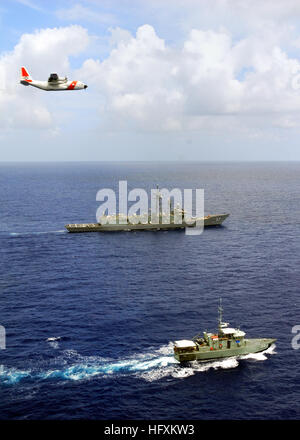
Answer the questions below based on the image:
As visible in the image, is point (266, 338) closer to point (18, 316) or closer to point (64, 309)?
point (64, 309)

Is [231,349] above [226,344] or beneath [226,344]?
beneath

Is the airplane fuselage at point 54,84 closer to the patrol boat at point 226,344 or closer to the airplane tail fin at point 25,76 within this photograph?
the airplane tail fin at point 25,76

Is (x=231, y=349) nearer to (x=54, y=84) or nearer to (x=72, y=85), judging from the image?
(x=72, y=85)

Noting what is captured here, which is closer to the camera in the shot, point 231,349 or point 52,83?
point 52,83

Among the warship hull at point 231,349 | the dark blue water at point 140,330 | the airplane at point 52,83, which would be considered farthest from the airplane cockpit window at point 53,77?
the warship hull at point 231,349

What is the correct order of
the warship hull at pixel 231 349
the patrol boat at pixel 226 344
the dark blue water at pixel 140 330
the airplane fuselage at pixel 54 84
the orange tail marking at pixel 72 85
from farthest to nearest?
the patrol boat at pixel 226 344 < the warship hull at pixel 231 349 < the orange tail marking at pixel 72 85 < the airplane fuselage at pixel 54 84 < the dark blue water at pixel 140 330

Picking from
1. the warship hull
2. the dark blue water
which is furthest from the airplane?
the warship hull
